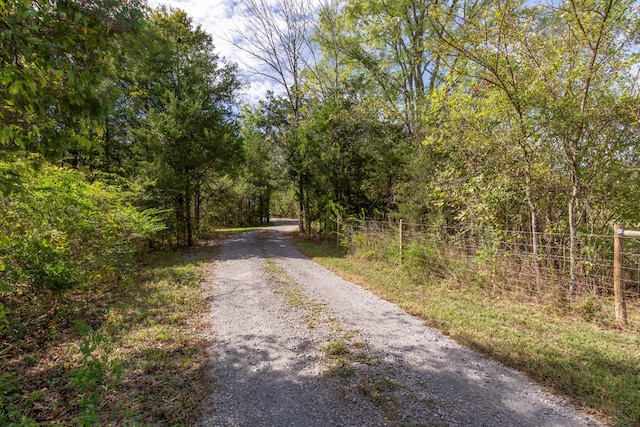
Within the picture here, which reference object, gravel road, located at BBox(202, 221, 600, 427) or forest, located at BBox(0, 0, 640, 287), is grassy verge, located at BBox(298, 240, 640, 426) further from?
forest, located at BBox(0, 0, 640, 287)

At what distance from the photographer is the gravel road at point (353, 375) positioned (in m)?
2.36

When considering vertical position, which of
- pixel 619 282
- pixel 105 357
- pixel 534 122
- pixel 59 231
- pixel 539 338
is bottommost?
pixel 539 338

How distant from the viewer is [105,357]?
2928mm

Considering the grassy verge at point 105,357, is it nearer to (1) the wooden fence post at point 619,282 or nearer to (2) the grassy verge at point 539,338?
(2) the grassy verge at point 539,338

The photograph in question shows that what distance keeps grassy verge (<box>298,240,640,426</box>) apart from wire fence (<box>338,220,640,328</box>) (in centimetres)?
19

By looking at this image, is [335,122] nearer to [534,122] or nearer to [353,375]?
[534,122]

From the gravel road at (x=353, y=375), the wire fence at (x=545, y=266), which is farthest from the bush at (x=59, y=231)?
the wire fence at (x=545, y=266)

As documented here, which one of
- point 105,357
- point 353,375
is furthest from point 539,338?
point 105,357

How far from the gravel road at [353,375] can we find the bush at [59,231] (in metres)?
2.42

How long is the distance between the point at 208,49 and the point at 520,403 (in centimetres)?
1662

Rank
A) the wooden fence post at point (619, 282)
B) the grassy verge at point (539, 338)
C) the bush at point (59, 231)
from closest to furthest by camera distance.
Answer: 1. the grassy verge at point (539, 338)
2. the wooden fence post at point (619, 282)
3. the bush at point (59, 231)

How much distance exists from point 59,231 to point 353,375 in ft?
16.3

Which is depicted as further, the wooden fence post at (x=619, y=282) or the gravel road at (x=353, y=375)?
the wooden fence post at (x=619, y=282)

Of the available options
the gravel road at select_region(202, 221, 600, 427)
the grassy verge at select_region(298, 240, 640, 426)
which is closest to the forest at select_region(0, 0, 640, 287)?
the grassy verge at select_region(298, 240, 640, 426)
